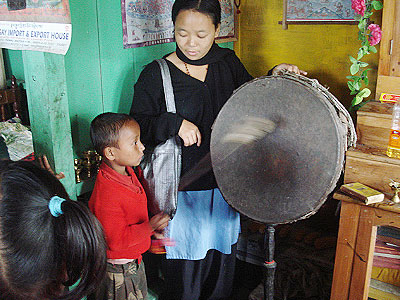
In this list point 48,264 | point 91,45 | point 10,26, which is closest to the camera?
point 48,264

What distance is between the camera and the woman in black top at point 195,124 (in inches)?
84.5

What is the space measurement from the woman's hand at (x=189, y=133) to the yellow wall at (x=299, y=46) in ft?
5.10

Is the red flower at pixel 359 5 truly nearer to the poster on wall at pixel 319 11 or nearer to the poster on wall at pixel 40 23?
the poster on wall at pixel 319 11

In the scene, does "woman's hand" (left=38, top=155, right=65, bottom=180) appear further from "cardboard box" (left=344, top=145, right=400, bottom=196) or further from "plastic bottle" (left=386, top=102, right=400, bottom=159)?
"plastic bottle" (left=386, top=102, right=400, bottom=159)

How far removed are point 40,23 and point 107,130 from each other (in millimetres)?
541

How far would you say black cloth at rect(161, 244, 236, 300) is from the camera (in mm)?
2516

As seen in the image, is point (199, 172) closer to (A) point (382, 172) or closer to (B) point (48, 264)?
(A) point (382, 172)

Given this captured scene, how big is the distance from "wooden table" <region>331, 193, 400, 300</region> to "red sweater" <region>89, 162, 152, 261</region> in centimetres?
94

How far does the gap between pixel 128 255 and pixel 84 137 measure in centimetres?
71

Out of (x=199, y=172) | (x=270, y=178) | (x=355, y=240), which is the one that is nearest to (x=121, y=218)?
(x=199, y=172)

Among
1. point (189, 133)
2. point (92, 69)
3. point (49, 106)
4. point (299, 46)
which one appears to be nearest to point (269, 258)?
point (189, 133)

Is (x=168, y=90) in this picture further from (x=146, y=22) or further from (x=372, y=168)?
(x=372, y=168)

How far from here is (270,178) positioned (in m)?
1.89

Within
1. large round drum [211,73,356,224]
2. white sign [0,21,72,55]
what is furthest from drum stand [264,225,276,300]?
white sign [0,21,72,55]
